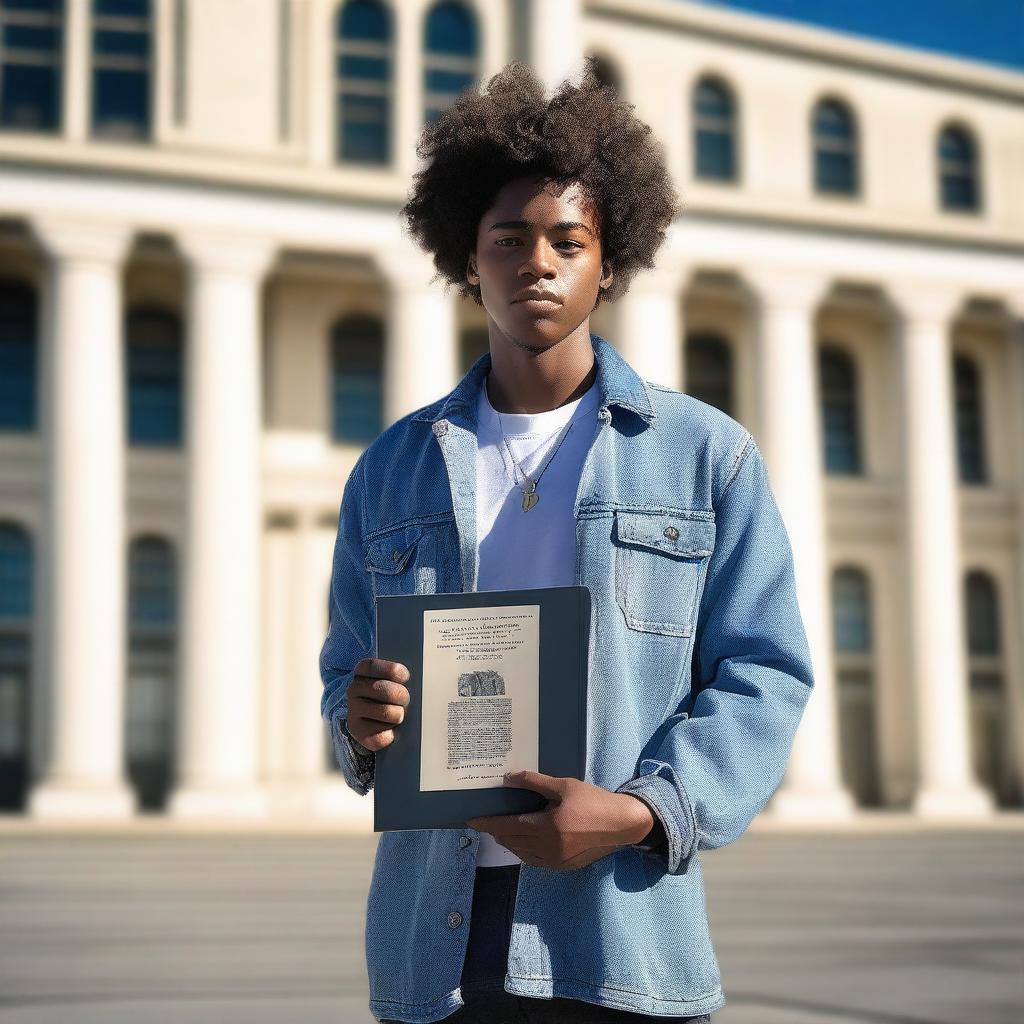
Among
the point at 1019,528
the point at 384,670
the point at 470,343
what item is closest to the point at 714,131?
the point at 470,343

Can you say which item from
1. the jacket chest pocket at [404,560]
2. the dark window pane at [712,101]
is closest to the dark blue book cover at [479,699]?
the jacket chest pocket at [404,560]

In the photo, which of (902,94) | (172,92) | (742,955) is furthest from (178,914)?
(902,94)

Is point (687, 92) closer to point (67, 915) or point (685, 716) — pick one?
point (67, 915)

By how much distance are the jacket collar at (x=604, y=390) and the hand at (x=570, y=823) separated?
0.64 m

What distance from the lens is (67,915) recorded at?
1271 cm

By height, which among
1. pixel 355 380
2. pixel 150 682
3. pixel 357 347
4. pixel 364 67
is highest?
pixel 364 67

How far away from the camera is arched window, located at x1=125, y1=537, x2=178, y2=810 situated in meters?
31.4

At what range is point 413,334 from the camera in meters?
31.7

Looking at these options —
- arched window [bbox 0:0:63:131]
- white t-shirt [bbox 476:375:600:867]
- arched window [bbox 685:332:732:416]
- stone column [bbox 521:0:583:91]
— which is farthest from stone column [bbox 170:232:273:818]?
white t-shirt [bbox 476:375:600:867]

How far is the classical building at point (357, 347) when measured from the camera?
97.5 ft

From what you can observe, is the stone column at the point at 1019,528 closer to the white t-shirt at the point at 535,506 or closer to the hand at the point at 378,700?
the white t-shirt at the point at 535,506

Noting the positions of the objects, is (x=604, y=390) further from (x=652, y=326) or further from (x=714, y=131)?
(x=714, y=131)

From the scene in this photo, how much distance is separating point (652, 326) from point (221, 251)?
8158mm

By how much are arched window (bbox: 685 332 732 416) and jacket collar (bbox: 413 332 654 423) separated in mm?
34508
